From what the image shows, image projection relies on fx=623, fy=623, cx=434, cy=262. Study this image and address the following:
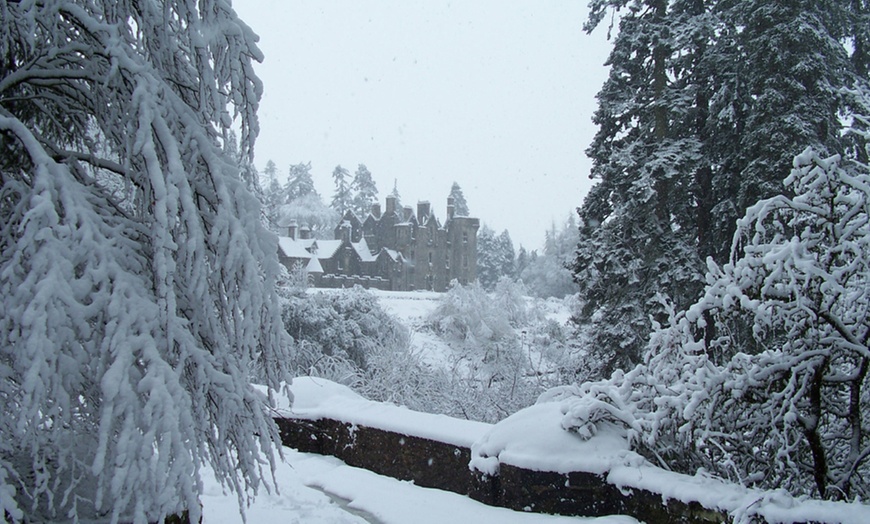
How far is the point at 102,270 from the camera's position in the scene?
3.13 metres

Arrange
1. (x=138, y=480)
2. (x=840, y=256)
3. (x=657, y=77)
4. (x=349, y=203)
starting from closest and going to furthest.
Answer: (x=138, y=480) → (x=840, y=256) → (x=657, y=77) → (x=349, y=203)

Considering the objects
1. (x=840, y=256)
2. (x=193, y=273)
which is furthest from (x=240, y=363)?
(x=840, y=256)

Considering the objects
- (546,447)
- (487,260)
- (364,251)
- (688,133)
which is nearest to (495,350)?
(688,133)

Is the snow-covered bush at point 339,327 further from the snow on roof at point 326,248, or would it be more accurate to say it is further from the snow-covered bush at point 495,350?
the snow on roof at point 326,248

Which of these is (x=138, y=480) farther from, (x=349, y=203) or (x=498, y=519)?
(x=349, y=203)

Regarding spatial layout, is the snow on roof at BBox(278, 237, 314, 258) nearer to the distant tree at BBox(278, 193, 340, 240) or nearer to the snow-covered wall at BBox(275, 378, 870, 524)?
the distant tree at BBox(278, 193, 340, 240)

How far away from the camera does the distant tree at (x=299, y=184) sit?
262ft

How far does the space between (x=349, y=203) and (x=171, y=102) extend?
7611 cm

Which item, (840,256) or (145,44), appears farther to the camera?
(840,256)

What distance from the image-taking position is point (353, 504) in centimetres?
695

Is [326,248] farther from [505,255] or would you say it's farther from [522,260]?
[522,260]

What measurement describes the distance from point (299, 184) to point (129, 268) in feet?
258

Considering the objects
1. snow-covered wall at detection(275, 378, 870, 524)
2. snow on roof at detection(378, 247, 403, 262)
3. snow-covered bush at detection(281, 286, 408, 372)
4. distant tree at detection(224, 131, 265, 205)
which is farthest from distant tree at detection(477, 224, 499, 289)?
distant tree at detection(224, 131, 265, 205)

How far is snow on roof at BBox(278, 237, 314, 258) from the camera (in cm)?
4920
